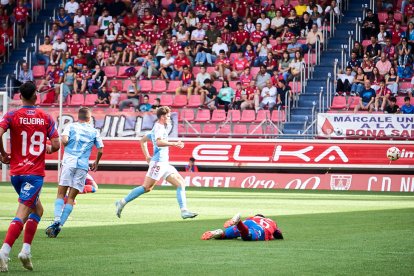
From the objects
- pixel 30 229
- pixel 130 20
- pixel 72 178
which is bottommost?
pixel 72 178

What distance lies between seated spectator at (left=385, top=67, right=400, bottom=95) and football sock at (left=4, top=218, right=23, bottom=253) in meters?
25.0

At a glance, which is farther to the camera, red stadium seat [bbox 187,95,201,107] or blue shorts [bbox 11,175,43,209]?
red stadium seat [bbox 187,95,201,107]

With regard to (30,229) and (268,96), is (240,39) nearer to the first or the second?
(268,96)

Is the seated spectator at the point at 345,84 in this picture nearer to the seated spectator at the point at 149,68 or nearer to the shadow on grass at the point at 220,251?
the seated spectator at the point at 149,68

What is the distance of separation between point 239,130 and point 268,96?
2.23m

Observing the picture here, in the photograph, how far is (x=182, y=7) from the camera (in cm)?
4203

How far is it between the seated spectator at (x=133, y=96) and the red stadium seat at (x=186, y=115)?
1.84m

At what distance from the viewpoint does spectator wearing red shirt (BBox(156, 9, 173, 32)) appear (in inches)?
1625

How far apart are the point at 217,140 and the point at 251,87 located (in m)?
3.13

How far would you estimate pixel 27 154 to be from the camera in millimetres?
11625

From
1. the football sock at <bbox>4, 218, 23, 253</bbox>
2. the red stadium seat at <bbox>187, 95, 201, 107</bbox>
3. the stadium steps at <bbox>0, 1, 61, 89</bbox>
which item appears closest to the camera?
the football sock at <bbox>4, 218, 23, 253</bbox>

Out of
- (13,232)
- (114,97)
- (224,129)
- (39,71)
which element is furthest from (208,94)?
(13,232)

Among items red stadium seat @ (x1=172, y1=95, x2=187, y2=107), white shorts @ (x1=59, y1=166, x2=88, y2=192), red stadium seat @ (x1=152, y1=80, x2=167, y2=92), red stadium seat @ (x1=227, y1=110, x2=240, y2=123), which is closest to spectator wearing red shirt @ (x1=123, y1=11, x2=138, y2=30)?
red stadium seat @ (x1=152, y1=80, x2=167, y2=92)

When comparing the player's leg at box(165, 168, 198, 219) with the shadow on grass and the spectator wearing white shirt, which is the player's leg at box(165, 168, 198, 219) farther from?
the spectator wearing white shirt
